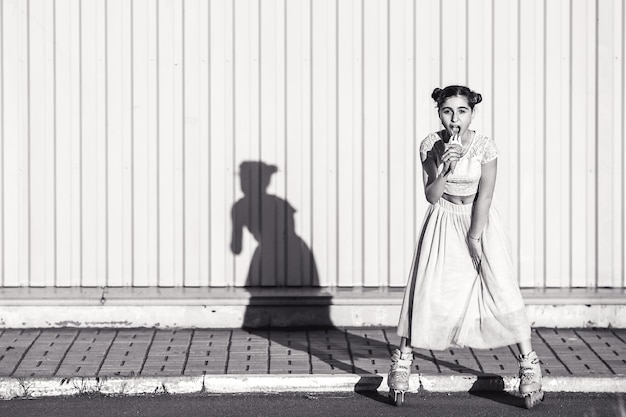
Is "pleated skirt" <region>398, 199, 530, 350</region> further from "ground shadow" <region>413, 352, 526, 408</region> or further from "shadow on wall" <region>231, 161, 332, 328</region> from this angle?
"shadow on wall" <region>231, 161, 332, 328</region>

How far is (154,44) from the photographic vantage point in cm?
1062

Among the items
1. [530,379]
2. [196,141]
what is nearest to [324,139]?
[196,141]

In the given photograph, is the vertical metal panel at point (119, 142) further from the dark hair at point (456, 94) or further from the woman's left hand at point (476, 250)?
the woman's left hand at point (476, 250)

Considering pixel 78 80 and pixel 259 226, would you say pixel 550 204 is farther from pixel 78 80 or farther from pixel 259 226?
pixel 78 80

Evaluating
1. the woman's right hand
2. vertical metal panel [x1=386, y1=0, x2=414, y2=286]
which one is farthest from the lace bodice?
vertical metal panel [x1=386, y1=0, x2=414, y2=286]

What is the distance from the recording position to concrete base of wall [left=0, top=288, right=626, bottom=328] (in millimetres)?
10359

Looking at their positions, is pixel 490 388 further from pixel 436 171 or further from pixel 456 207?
pixel 436 171

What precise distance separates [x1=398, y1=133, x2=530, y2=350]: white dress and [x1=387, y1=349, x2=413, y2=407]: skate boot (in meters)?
0.14

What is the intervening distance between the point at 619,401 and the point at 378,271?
2811mm

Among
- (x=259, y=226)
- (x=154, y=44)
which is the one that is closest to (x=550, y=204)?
(x=259, y=226)

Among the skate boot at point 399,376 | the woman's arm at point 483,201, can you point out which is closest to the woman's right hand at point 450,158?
the woman's arm at point 483,201

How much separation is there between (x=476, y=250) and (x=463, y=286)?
23 centimetres

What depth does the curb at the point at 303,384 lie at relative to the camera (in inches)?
337

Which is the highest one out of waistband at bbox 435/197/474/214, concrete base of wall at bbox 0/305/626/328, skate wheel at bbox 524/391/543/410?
waistband at bbox 435/197/474/214
